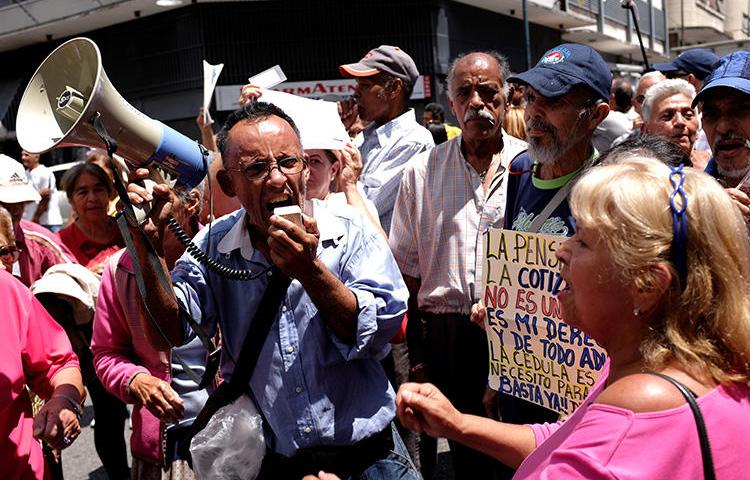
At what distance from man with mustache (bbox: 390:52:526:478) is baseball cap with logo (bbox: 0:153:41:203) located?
9.21 feet

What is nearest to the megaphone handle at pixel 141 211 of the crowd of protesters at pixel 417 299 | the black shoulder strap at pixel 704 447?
the crowd of protesters at pixel 417 299

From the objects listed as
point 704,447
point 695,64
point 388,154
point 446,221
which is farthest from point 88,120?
point 695,64

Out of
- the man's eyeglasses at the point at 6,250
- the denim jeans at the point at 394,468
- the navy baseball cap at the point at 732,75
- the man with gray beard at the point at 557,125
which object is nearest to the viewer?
the denim jeans at the point at 394,468

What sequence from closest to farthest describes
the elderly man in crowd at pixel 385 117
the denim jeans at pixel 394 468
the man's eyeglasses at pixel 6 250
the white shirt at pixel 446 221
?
1. the denim jeans at pixel 394 468
2. the man's eyeglasses at pixel 6 250
3. the white shirt at pixel 446 221
4. the elderly man in crowd at pixel 385 117

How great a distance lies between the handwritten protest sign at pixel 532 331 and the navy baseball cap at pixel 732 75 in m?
0.74

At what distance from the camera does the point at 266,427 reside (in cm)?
241

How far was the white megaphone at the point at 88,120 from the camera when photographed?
2.40 m

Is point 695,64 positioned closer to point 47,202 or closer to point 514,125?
point 514,125

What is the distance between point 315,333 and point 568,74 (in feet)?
4.49

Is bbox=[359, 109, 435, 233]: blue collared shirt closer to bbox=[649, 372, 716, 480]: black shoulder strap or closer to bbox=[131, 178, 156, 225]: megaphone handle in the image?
bbox=[131, 178, 156, 225]: megaphone handle

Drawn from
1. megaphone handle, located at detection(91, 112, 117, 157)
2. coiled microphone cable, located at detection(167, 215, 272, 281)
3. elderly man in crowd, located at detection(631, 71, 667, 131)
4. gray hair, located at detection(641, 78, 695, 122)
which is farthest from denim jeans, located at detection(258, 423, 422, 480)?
elderly man in crowd, located at detection(631, 71, 667, 131)

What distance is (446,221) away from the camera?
387 centimetres

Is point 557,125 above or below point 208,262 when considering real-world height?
above

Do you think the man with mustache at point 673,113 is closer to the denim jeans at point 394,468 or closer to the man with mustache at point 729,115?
the man with mustache at point 729,115
